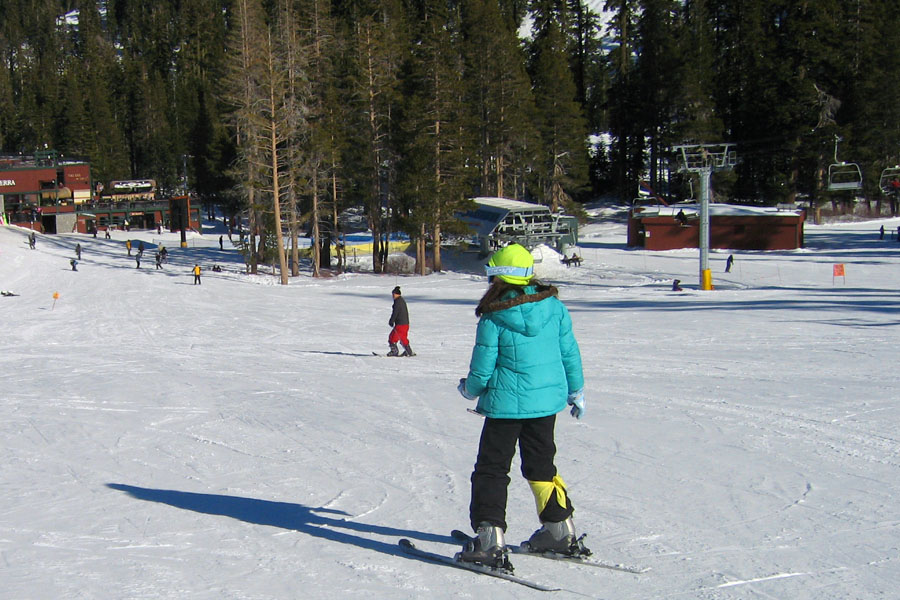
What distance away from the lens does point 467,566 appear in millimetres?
4391

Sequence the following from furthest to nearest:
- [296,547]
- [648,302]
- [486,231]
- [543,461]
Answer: [486,231]
[648,302]
[296,547]
[543,461]

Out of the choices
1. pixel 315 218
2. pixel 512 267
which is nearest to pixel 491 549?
pixel 512 267

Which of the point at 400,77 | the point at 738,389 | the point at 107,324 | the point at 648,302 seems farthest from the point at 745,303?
the point at 400,77

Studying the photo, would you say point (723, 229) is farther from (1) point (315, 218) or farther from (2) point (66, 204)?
(2) point (66, 204)

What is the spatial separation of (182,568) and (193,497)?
1.65 meters

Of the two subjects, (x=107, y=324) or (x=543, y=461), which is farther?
(x=107, y=324)

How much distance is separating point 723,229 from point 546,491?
46734 millimetres

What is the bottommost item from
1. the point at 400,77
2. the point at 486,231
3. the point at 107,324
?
the point at 107,324

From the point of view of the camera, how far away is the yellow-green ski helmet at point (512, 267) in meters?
4.27

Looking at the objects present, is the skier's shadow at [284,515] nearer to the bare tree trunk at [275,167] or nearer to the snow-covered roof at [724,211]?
the bare tree trunk at [275,167]

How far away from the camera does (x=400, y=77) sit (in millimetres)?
44938

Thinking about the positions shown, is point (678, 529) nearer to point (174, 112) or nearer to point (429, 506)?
point (429, 506)

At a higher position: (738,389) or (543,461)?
(543,461)

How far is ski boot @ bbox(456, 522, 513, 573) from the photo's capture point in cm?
430
